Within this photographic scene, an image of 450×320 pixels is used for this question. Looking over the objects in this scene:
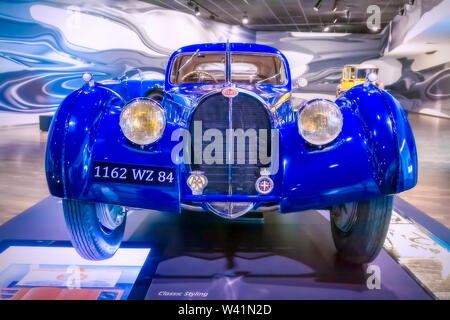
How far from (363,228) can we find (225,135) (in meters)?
0.99

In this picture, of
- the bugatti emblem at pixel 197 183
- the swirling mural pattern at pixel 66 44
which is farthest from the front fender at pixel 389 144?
the swirling mural pattern at pixel 66 44

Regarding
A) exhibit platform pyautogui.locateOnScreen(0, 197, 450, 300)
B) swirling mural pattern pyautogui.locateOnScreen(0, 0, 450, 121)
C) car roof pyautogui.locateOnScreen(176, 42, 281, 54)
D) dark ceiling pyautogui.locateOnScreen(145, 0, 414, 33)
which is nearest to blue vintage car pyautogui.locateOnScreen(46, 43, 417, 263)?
exhibit platform pyautogui.locateOnScreen(0, 197, 450, 300)

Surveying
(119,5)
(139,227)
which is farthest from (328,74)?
(139,227)

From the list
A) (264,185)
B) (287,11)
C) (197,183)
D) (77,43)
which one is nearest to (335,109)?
(264,185)

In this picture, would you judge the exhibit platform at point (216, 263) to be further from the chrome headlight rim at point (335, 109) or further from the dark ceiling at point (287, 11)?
the dark ceiling at point (287, 11)

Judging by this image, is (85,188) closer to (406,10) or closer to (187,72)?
(187,72)

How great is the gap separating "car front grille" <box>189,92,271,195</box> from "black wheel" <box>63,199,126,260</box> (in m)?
0.67

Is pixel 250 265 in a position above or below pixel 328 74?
below

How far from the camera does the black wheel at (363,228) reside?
207cm

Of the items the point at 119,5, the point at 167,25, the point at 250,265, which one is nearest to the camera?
the point at 250,265

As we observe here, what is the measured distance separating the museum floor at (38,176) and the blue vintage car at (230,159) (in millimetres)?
1338

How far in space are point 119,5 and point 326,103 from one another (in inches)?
355

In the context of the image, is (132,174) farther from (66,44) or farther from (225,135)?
(66,44)

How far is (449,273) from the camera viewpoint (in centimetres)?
210
